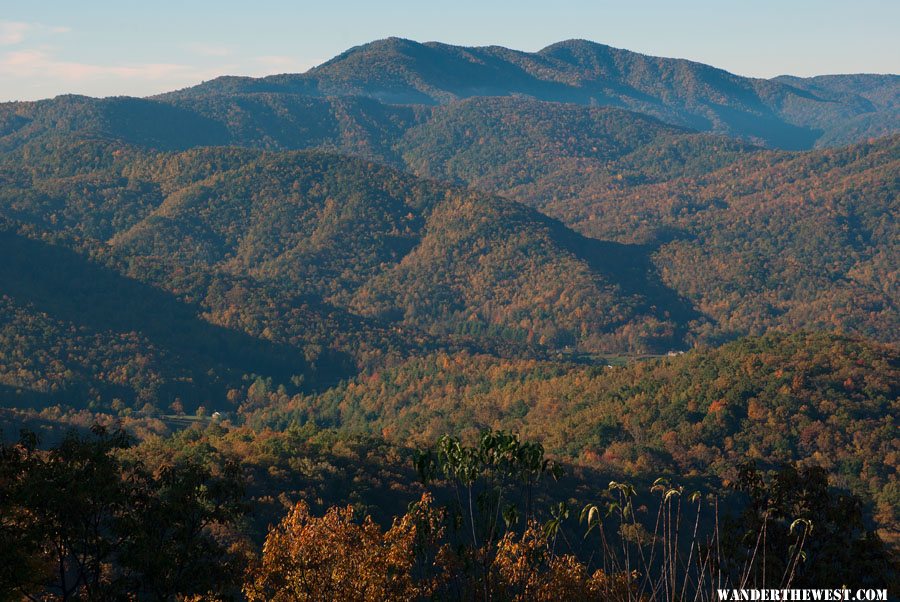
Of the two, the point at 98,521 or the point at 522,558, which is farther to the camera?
the point at 522,558

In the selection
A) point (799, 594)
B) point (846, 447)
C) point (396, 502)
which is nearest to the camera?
point (799, 594)

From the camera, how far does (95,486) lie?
110 ft

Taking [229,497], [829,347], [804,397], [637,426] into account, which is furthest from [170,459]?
[829,347]

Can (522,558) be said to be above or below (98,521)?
below

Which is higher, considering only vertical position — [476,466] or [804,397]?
[476,466]

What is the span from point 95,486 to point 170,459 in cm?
5811

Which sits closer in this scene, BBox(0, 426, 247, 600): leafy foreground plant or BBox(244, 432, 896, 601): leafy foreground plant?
BBox(0, 426, 247, 600): leafy foreground plant

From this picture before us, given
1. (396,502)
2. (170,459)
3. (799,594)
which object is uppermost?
(799,594)

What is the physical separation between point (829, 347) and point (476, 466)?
546ft

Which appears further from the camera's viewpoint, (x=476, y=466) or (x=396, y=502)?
(x=396, y=502)

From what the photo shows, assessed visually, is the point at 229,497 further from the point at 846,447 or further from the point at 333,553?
the point at 846,447

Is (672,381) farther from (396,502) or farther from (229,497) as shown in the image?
(229,497)

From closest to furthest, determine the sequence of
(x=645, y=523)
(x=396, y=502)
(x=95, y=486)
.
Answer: (x=95, y=486), (x=396, y=502), (x=645, y=523)

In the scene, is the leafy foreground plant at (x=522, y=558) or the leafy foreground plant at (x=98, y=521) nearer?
the leafy foreground plant at (x=98, y=521)
